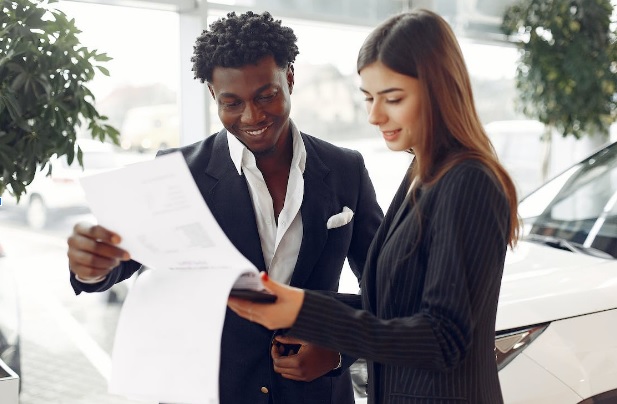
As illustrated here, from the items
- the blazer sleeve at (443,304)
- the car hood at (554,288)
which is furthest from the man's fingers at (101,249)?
the car hood at (554,288)

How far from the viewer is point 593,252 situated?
2.90 meters

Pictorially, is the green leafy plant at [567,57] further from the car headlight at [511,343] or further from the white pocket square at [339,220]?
the white pocket square at [339,220]

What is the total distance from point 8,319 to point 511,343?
6.85ft

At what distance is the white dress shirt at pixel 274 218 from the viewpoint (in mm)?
1761

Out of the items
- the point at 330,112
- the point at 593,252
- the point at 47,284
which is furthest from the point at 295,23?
the point at 593,252

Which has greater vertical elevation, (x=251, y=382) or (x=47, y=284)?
(x=251, y=382)

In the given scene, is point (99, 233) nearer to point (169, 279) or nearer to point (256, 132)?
point (169, 279)

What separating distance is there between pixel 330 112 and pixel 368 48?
3932 mm

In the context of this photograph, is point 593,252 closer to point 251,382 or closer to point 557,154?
point 251,382

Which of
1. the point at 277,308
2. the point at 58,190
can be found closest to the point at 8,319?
the point at 58,190

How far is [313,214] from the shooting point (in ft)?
5.86

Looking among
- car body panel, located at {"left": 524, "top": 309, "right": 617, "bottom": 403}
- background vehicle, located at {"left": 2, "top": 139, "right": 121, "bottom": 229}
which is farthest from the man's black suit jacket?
background vehicle, located at {"left": 2, "top": 139, "right": 121, "bottom": 229}

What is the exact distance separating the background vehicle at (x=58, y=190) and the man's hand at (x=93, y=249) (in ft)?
7.85

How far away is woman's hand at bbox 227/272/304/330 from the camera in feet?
4.12
